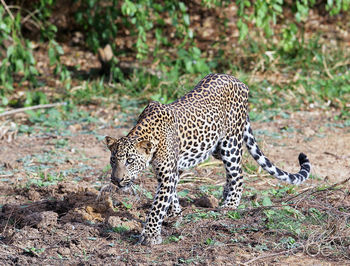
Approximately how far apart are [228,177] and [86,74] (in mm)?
6539

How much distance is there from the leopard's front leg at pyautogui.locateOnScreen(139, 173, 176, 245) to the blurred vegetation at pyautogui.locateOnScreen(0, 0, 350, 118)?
454 centimetres

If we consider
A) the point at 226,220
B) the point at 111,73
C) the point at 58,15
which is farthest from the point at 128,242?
the point at 58,15

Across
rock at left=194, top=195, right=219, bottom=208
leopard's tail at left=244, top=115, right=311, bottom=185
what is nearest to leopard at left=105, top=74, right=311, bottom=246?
leopard's tail at left=244, top=115, right=311, bottom=185

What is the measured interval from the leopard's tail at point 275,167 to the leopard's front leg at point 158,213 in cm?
156

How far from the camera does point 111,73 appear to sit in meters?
11.7

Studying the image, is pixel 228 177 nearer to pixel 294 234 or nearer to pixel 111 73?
pixel 294 234

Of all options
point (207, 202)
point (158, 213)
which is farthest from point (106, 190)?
point (158, 213)

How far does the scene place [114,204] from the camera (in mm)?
6734

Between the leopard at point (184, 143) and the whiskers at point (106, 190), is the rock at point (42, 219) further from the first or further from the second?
the leopard at point (184, 143)

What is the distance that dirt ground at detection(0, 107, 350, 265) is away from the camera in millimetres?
5383

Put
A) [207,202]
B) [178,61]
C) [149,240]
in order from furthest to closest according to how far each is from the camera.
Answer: [178,61], [207,202], [149,240]

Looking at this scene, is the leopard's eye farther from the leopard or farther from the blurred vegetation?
the blurred vegetation

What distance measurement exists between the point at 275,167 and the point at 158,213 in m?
1.85

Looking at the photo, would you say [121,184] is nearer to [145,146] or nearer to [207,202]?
[145,146]
